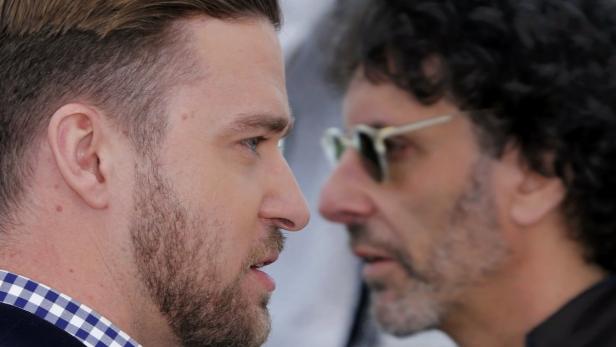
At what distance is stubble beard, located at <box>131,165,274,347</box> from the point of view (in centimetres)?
203

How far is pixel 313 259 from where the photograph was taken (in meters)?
4.03

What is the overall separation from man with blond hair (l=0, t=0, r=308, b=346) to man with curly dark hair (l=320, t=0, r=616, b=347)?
995 mm

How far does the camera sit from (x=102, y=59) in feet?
6.80

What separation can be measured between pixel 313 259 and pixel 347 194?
816 millimetres

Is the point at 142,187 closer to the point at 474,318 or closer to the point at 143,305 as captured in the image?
the point at 143,305

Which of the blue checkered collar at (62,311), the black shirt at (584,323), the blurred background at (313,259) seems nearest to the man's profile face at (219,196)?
the blue checkered collar at (62,311)

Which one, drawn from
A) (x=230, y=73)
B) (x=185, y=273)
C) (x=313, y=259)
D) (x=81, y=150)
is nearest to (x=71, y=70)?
(x=81, y=150)

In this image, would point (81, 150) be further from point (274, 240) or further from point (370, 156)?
point (370, 156)

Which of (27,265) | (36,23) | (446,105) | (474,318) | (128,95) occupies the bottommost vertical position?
(474,318)

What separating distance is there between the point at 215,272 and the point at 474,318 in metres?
1.17

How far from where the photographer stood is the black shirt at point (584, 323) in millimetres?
2791

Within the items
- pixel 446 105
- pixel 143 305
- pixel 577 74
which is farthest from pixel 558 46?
pixel 143 305

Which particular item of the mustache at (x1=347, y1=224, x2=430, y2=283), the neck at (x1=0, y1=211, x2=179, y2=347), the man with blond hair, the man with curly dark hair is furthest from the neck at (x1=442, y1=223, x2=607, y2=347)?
the neck at (x1=0, y1=211, x2=179, y2=347)

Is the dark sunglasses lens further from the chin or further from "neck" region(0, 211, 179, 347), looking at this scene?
"neck" region(0, 211, 179, 347)
